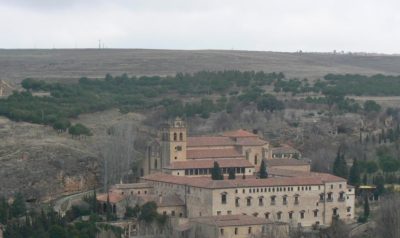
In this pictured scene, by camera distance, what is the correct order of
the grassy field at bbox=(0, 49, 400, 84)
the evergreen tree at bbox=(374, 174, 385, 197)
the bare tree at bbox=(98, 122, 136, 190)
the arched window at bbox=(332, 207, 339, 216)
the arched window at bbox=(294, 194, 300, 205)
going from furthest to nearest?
1. the grassy field at bbox=(0, 49, 400, 84)
2. the bare tree at bbox=(98, 122, 136, 190)
3. the evergreen tree at bbox=(374, 174, 385, 197)
4. the arched window at bbox=(332, 207, 339, 216)
5. the arched window at bbox=(294, 194, 300, 205)

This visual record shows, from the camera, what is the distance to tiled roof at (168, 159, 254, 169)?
69.9 m

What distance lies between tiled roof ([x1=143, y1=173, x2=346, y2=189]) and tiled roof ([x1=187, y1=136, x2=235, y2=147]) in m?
5.04

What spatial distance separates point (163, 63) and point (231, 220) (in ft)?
287

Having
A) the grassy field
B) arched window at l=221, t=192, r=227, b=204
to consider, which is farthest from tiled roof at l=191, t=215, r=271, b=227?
the grassy field

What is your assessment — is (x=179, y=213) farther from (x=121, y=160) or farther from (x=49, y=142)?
(x=49, y=142)

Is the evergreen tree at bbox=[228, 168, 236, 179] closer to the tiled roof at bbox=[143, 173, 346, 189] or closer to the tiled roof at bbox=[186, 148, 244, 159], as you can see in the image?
the tiled roof at bbox=[143, 173, 346, 189]

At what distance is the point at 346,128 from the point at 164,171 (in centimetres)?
2781

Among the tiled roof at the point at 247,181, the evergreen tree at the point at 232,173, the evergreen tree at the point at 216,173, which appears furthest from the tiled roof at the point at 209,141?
the tiled roof at the point at 247,181

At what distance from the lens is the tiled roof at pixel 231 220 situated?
59356 millimetres

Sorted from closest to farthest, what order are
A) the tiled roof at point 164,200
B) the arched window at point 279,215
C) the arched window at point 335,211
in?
the tiled roof at point 164,200 < the arched window at point 279,215 < the arched window at point 335,211

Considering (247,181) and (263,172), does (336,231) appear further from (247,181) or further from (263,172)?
(263,172)

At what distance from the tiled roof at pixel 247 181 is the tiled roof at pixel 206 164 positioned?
1727 mm

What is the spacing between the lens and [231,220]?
6012 cm

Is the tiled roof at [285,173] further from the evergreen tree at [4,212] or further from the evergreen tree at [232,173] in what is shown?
the evergreen tree at [4,212]
